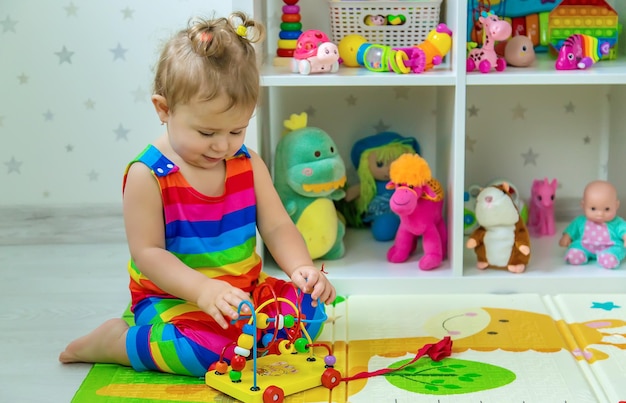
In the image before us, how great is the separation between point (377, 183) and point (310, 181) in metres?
0.28

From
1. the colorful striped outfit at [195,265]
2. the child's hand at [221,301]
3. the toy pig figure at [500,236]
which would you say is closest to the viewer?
the child's hand at [221,301]

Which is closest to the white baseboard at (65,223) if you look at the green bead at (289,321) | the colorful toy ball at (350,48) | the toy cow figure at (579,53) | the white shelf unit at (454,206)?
the white shelf unit at (454,206)

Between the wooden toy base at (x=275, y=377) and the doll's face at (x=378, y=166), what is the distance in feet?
2.17

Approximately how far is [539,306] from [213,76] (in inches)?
27.9

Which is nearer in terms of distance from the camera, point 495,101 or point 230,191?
point 230,191

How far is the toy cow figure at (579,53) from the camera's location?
167cm

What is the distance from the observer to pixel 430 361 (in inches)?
53.9

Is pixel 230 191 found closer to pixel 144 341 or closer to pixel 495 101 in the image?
pixel 144 341

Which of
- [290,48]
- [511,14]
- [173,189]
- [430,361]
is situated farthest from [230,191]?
[511,14]

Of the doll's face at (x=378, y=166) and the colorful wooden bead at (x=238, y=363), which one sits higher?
the doll's face at (x=378, y=166)

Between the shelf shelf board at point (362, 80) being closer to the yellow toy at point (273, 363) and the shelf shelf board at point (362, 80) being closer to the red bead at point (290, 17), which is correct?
the red bead at point (290, 17)

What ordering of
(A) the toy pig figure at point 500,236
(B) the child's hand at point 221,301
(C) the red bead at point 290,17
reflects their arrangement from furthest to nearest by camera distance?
Answer: (C) the red bead at point 290,17, (A) the toy pig figure at point 500,236, (B) the child's hand at point 221,301

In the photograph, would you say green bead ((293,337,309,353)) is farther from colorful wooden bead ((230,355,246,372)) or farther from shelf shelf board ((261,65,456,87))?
shelf shelf board ((261,65,456,87))

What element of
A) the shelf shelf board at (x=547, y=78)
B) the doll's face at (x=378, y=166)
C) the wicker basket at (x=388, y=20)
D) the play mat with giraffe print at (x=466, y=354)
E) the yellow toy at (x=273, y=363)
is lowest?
the play mat with giraffe print at (x=466, y=354)
